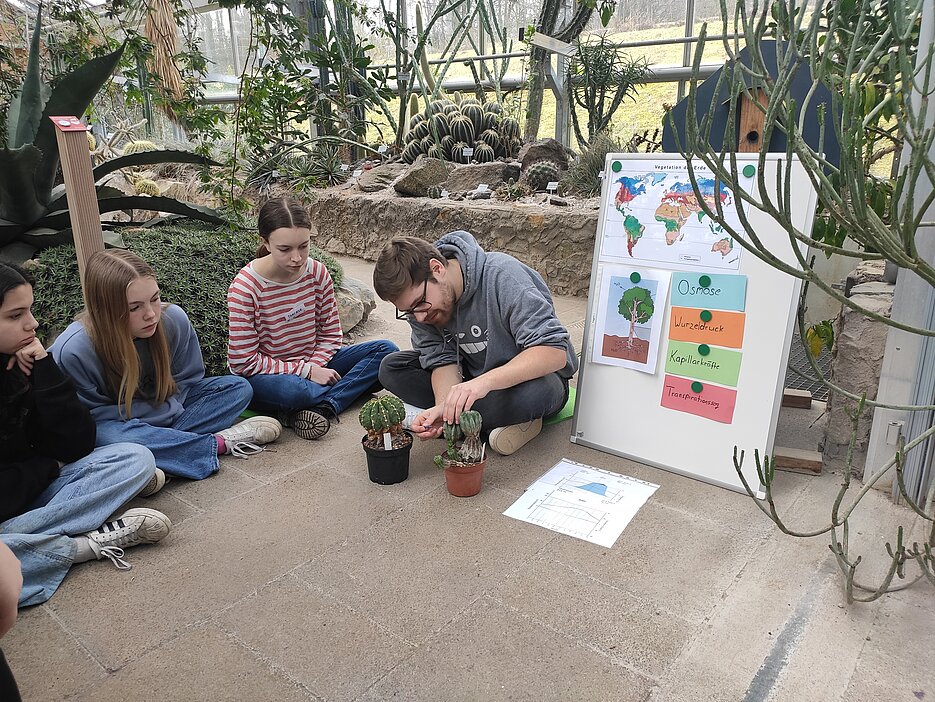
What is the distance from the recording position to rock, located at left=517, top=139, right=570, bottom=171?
6.95 metres

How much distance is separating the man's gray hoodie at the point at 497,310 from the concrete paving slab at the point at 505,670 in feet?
3.49

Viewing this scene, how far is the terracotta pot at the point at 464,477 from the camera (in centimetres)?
232

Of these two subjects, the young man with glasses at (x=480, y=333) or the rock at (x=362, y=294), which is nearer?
the young man with glasses at (x=480, y=333)

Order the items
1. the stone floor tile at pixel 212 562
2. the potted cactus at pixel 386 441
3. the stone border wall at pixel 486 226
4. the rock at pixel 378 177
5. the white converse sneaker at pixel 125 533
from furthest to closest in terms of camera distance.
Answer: the rock at pixel 378 177, the stone border wall at pixel 486 226, the potted cactus at pixel 386 441, the white converse sneaker at pixel 125 533, the stone floor tile at pixel 212 562

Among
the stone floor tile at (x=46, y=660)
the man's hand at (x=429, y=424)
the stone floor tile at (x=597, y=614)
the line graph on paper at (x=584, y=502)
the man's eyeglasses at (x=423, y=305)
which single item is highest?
the man's eyeglasses at (x=423, y=305)

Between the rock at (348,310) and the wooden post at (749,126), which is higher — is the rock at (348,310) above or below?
below

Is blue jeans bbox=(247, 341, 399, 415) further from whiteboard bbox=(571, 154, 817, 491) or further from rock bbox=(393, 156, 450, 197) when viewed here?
rock bbox=(393, 156, 450, 197)

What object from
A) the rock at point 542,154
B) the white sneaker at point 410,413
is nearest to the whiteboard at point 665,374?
the white sneaker at point 410,413

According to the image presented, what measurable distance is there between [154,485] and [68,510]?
361 millimetres

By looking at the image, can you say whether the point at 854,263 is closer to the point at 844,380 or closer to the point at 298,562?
the point at 844,380

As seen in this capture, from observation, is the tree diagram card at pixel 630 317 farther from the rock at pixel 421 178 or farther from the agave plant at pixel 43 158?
the rock at pixel 421 178

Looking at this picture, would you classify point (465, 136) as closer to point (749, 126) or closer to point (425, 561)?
point (749, 126)

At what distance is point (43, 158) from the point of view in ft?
11.1

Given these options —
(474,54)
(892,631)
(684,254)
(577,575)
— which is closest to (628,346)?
(684,254)
